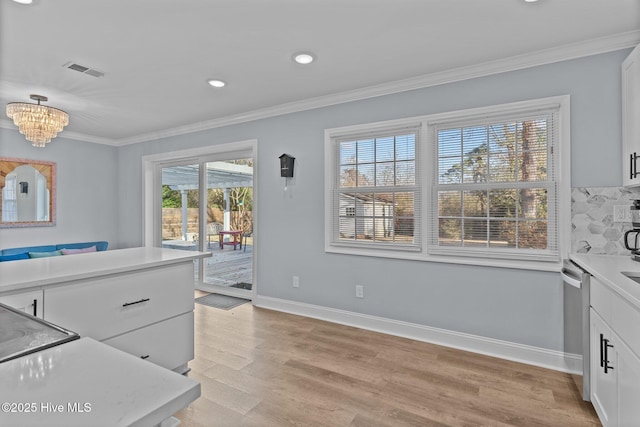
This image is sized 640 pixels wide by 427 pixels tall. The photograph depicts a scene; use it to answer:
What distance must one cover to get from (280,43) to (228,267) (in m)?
3.43

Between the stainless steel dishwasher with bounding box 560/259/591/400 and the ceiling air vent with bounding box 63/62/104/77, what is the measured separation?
13.1 ft

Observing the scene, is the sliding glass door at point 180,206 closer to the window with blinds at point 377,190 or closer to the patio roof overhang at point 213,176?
the patio roof overhang at point 213,176

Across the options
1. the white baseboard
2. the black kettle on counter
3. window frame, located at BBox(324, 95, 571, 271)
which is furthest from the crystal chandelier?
the black kettle on counter

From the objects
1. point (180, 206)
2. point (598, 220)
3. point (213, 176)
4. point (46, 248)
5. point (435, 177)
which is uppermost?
point (213, 176)

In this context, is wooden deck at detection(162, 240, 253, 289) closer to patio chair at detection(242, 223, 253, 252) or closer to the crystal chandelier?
patio chair at detection(242, 223, 253, 252)

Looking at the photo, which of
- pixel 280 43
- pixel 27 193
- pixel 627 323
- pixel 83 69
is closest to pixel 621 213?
pixel 627 323

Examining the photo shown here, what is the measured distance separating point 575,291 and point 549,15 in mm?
1807

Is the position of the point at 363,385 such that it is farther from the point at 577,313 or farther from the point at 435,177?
the point at 435,177

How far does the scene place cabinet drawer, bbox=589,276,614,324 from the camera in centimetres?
164

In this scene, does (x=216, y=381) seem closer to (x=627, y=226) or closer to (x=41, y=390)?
(x=41, y=390)

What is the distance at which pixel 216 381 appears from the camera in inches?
91.7

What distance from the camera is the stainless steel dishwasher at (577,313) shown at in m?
1.98

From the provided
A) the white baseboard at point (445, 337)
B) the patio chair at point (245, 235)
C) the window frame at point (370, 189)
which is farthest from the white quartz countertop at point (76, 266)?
the patio chair at point (245, 235)

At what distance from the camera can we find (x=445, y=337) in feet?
9.64
